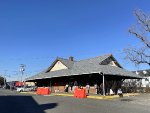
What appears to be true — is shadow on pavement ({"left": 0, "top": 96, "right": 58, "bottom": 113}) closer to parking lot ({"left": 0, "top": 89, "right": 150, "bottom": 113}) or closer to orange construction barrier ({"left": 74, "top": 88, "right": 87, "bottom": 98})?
parking lot ({"left": 0, "top": 89, "right": 150, "bottom": 113})

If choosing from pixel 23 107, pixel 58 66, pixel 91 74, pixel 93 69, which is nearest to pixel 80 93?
pixel 93 69

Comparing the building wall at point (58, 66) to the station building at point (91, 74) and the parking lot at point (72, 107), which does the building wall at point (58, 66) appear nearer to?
the station building at point (91, 74)

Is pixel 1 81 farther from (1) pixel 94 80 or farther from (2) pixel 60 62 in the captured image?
(1) pixel 94 80

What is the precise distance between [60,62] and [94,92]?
12.6 meters

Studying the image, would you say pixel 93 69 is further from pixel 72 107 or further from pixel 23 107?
pixel 23 107

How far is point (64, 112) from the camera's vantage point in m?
18.2

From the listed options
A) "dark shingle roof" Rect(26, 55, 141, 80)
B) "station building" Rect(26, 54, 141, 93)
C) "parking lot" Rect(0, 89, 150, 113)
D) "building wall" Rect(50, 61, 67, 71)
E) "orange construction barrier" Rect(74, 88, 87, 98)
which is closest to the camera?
"parking lot" Rect(0, 89, 150, 113)

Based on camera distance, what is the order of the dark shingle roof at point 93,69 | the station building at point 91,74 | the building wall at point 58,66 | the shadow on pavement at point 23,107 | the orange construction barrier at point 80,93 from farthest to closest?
1. the building wall at point 58,66
2. the station building at point 91,74
3. the dark shingle roof at point 93,69
4. the orange construction barrier at point 80,93
5. the shadow on pavement at point 23,107

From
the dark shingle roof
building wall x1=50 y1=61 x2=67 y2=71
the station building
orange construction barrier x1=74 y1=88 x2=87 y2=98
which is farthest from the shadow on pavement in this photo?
building wall x1=50 y1=61 x2=67 y2=71

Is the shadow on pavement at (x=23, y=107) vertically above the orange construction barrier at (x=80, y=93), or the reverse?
the orange construction barrier at (x=80, y=93)

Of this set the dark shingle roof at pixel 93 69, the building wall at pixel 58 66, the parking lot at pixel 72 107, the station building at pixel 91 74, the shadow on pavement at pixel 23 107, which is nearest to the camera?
the shadow on pavement at pixel 23 107

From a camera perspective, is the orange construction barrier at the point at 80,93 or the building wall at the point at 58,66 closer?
the orange construction barrier at the point at 80,93

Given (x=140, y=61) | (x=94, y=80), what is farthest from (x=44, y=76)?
(x=140, y=61)

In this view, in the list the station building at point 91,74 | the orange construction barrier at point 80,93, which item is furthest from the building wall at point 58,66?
the orange construction barrier at point 80,93
